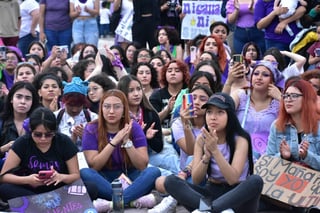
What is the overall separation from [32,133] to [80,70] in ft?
11.0

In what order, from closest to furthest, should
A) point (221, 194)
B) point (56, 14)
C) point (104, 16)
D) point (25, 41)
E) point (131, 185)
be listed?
point (221, 194) → point (131, 185) → point (56, 14) → point (25, 41) → point (104, 16)

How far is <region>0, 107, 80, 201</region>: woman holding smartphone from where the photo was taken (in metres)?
6.53

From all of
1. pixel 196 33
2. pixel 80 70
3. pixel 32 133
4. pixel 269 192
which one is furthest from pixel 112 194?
pixel 196 33

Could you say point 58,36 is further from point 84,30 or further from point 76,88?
point 76,88

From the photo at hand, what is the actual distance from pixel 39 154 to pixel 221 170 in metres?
1.57

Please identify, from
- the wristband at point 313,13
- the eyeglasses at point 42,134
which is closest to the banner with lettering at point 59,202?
the eyeglasses at point 42,134

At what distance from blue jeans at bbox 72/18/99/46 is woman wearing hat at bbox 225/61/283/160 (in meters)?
5.74

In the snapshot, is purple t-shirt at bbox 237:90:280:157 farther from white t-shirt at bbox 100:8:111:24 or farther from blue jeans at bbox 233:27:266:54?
white t-shirt at bbox 100:8:111:24

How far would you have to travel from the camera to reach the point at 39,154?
6590 mm

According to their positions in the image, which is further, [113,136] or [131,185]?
[113,136]

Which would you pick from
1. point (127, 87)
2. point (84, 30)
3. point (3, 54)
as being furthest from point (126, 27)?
point (127, 87)

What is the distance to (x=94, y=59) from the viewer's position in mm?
10273

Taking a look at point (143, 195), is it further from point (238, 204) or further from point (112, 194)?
point (238, 204)

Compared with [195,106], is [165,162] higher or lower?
lower
